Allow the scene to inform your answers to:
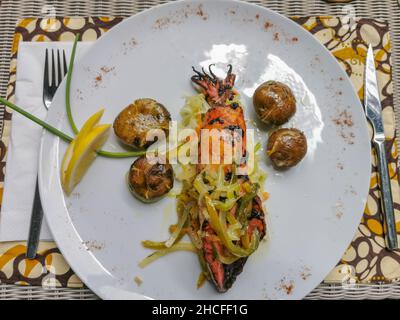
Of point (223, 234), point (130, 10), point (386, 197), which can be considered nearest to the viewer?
point (223, 234)

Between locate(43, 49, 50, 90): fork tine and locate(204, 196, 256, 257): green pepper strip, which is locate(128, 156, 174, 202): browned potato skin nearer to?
locate(204, 196, 256, 257): green pepper strip

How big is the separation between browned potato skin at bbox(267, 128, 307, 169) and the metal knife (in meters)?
0.46

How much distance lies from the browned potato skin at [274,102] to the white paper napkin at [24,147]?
986mm

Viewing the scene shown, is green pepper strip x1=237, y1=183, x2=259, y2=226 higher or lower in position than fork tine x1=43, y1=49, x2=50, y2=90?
lower

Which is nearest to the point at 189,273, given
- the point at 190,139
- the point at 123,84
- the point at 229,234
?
the point at 229,234

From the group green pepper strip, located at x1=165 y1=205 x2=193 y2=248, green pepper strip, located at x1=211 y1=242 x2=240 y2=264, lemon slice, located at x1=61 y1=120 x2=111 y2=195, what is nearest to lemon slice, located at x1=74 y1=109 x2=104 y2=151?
lemon slice, located at x1=61 y1=120 x2=111 y2=195

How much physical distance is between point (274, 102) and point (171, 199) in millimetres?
678

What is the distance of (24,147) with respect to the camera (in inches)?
81.7

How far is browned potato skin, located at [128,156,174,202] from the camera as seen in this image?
1.87 meters

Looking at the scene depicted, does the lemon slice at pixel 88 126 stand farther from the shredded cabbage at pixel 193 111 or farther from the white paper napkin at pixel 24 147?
the shredded cabbage at pixel 193 111

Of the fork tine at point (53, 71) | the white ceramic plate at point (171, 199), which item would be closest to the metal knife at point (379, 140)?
the white ceramic plate at point (171, 199)

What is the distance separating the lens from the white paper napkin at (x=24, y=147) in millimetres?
1979

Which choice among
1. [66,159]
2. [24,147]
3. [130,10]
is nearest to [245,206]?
[66,159]

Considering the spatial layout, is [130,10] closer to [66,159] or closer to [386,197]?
[66,159]
